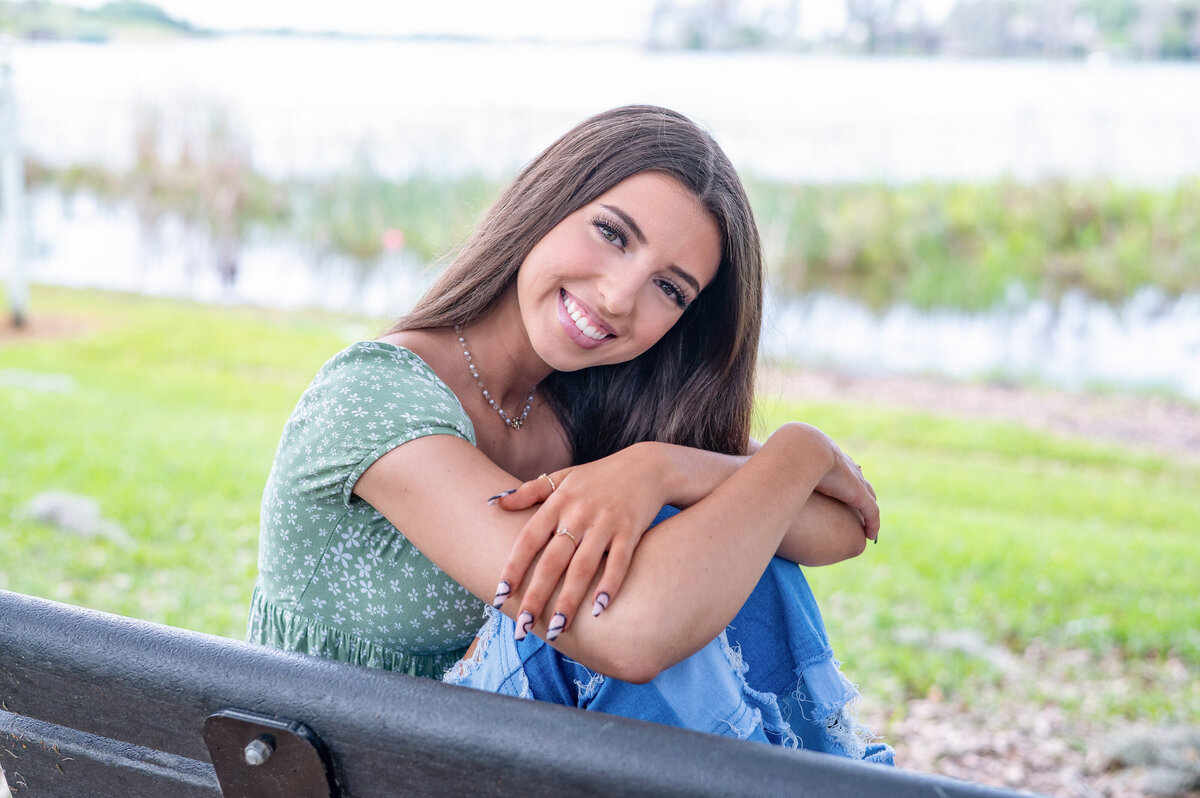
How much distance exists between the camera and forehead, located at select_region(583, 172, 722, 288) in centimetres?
168

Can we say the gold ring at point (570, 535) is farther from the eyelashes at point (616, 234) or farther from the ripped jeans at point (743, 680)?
the eyelashes at point (616, 234)

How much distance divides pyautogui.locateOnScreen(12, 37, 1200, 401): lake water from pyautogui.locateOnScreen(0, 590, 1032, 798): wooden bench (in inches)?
362

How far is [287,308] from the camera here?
449 inches

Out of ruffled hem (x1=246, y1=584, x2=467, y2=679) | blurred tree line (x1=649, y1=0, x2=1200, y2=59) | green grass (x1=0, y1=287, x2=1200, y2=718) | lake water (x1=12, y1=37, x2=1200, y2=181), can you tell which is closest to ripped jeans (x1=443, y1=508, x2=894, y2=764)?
ruffled hem (x1=246, y1=584, x2=467, y2=679)

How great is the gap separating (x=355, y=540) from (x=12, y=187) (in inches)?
370

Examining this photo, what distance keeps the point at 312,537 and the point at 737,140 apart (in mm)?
11558

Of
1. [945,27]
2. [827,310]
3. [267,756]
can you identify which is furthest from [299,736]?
[945,27]

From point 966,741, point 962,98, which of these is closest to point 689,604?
point 966,741

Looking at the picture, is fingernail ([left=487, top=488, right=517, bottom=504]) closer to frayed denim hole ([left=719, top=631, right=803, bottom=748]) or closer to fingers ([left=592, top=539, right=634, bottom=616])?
fingers ([left=592, top=539, right=634, bottom=616])

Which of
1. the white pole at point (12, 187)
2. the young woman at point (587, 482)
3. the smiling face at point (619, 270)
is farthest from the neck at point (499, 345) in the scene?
the white pole at point (12, 187)

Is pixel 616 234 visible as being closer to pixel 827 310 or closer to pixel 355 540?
pixel 355 540

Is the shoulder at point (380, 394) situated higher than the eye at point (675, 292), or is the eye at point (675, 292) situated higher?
the eye at point (675, 292)

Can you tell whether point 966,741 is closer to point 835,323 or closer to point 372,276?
point 835,323

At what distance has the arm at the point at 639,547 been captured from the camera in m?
1.19
